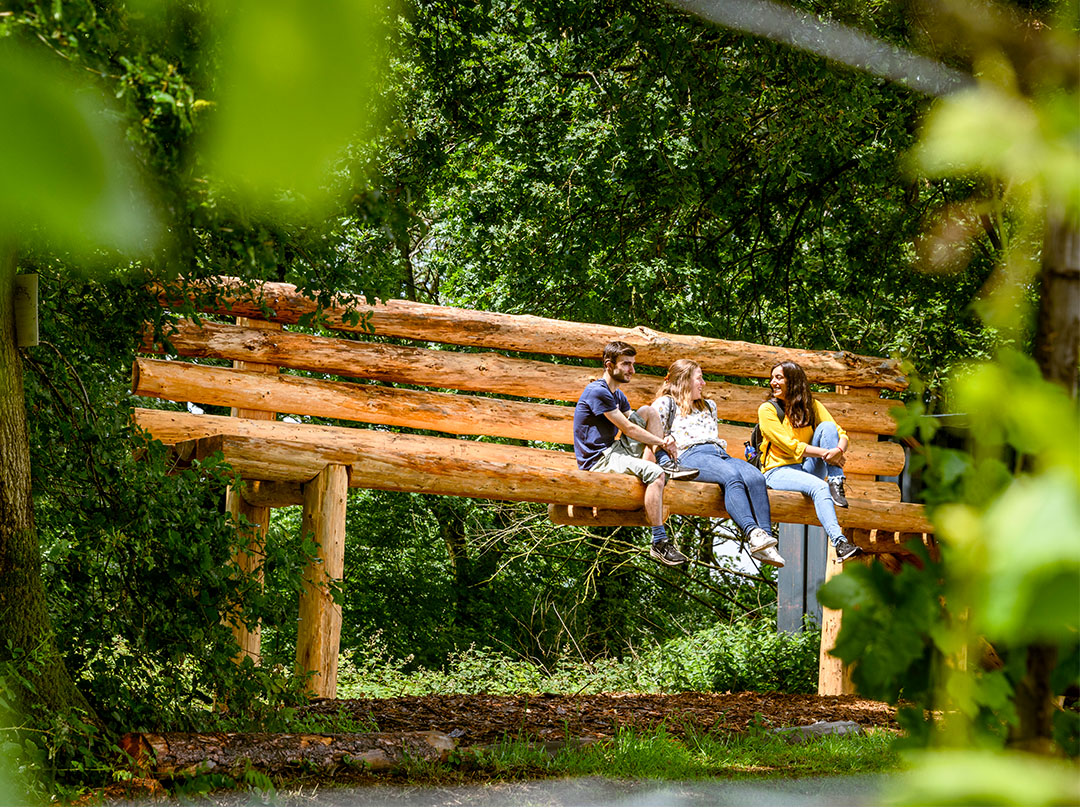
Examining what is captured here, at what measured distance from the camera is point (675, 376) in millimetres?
7207

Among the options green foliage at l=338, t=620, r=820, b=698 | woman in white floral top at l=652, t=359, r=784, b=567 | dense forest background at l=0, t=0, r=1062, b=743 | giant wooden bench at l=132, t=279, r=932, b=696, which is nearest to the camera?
dense forest background at l=0, t=0, r=1062, b=743

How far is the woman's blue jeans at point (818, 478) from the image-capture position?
666 cm

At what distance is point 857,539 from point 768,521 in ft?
4.45

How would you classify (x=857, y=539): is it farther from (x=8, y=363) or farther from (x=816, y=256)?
(x=8, y=363)

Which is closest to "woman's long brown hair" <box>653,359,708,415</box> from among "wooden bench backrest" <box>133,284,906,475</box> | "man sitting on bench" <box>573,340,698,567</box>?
"man sitting on bench" <box>573,340,698,567</box>

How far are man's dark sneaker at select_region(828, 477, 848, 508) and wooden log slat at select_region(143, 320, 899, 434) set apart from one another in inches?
58.0

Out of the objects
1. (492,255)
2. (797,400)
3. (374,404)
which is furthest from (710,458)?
(492,255)

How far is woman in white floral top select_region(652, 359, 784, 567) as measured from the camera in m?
6.48

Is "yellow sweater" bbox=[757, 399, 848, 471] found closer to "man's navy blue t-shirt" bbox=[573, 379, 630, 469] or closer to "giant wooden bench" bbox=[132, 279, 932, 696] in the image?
"giant wooden bench" bbox=[132, 279, 932, 696]

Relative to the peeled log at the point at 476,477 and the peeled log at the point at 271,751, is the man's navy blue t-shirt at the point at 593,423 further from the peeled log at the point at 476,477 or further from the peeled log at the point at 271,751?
the peeled log at the point at 271,751

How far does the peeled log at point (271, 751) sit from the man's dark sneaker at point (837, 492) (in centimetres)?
358

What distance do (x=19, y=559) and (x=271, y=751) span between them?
1.11 meters

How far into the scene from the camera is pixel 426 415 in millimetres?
7496

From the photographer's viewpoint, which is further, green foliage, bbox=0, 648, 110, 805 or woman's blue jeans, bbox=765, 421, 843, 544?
woman's blue jeans, bbox=765, 421, 843, 544
